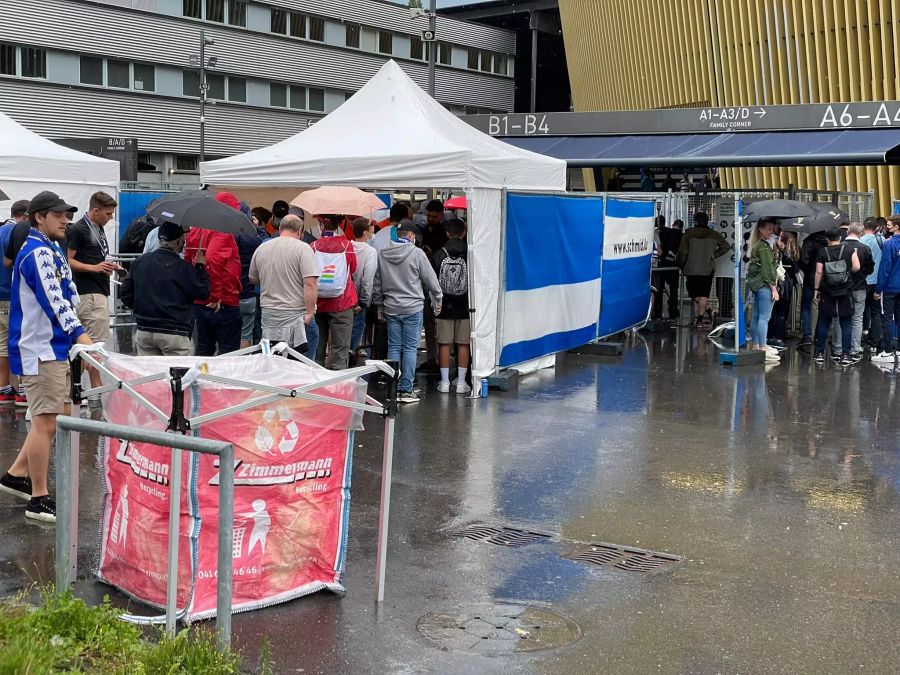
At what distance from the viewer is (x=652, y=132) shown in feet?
74.7

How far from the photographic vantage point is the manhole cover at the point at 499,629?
17.3 ft

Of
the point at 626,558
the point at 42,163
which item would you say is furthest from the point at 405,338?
the point at 42,163

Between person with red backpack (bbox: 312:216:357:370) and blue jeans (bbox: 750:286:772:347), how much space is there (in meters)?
6.22

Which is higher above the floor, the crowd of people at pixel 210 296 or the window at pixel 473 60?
the window at pixel 473 60

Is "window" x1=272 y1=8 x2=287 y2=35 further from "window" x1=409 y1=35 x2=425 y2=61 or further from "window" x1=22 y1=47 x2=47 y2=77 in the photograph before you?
"window" x1=22 y1=47 x2=47 y2=77

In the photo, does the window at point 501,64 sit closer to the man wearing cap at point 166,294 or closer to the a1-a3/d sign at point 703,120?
the a1-a3/d sign at point 703,120

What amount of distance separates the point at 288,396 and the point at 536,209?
310 inches

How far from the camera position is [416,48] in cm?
6894

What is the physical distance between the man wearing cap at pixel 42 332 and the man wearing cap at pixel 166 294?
184 centimetres

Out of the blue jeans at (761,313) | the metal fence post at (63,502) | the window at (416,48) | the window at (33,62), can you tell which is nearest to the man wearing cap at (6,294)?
the metal fence post at (63,502)

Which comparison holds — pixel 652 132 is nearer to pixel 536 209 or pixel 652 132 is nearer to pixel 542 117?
pixel 542 117

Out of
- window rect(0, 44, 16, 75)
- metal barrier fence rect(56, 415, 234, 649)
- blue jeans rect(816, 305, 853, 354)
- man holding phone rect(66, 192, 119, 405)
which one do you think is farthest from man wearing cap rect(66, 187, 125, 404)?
window rect(0, 44, 16, 75)

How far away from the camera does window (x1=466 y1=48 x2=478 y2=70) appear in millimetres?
72119

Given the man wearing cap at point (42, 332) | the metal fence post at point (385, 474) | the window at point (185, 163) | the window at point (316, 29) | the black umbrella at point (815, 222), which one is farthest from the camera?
the window at point (316, 29)
